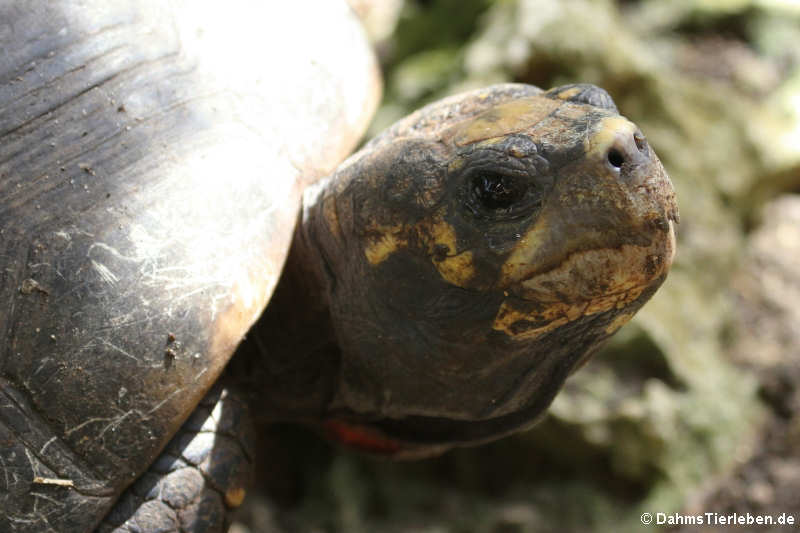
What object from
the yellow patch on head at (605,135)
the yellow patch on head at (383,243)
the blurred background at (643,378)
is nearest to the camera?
the yellow patch on head at (605,135)

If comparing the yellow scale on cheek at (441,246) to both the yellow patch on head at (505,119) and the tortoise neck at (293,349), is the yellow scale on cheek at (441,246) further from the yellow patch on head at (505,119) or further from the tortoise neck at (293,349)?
the tortoise neck at (293,349)

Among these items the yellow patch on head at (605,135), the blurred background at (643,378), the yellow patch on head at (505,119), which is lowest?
the blurred background at (643,378)

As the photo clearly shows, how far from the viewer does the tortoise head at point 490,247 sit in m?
1.63

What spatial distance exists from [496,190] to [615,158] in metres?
0.24

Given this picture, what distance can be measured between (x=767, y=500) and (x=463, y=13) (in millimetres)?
3074

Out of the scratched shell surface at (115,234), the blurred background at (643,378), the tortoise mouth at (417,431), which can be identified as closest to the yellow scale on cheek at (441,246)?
the scratched shell surface at (115,234)

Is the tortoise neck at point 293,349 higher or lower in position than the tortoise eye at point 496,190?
lower

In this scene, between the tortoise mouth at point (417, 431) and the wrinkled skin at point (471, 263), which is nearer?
the wrinkled skin at point (471, 263)

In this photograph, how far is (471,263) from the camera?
5.69 feet

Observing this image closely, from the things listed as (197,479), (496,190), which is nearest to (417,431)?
(197,479)

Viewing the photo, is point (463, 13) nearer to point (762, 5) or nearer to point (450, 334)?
point (762, 5)

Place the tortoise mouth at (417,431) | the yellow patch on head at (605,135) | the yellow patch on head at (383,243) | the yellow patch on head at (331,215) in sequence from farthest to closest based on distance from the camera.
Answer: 1. the tortoise mouth at (417,431)
2. the yellow patch on head at (331,215)
3. the yellow patch on head at (383,243)
4. the yellow patch on head at (605,135)

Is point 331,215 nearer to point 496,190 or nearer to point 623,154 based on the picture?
point 496,190

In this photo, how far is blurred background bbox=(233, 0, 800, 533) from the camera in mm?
3551
